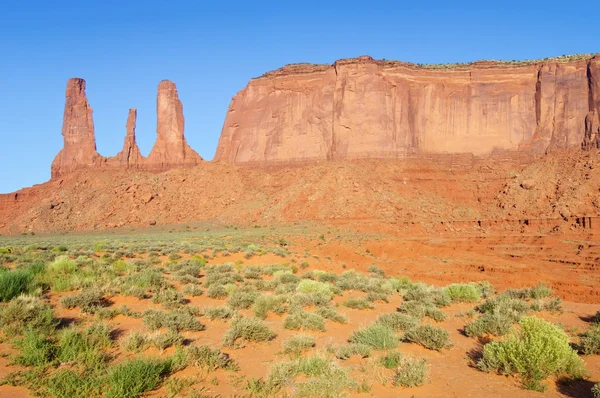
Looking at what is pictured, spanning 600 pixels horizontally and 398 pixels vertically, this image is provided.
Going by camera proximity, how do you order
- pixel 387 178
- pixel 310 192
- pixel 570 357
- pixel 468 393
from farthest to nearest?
1. pixel 387 178
2. pixel 310 192
3. pixel 570 357
4. pixel 468 393

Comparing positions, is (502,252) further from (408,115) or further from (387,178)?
(408,115)

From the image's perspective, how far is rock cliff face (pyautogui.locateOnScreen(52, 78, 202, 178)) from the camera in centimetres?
8069

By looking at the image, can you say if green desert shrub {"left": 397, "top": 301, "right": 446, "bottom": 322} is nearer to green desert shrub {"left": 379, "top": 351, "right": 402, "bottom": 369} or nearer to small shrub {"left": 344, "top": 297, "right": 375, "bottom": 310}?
small shrub {"left": 344, "top": 297, "right": 375, "bottom": 310}

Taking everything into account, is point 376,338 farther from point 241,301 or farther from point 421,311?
point 241,301

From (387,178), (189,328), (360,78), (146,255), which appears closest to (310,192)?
(387,178)

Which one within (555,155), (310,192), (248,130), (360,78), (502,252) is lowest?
(502,252)

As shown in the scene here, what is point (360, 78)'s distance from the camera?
7081cm

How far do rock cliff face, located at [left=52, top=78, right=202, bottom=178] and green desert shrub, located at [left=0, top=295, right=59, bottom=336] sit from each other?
74638 mm

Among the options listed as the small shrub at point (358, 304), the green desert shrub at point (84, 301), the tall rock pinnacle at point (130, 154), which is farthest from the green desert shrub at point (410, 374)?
the tall rock pinnacle at point (130, 154)

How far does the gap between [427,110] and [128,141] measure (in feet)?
167

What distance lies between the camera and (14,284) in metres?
9.21

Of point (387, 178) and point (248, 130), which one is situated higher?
point (248, 130)

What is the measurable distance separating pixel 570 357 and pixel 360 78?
2649 inches

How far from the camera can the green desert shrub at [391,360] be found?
7.29 m
